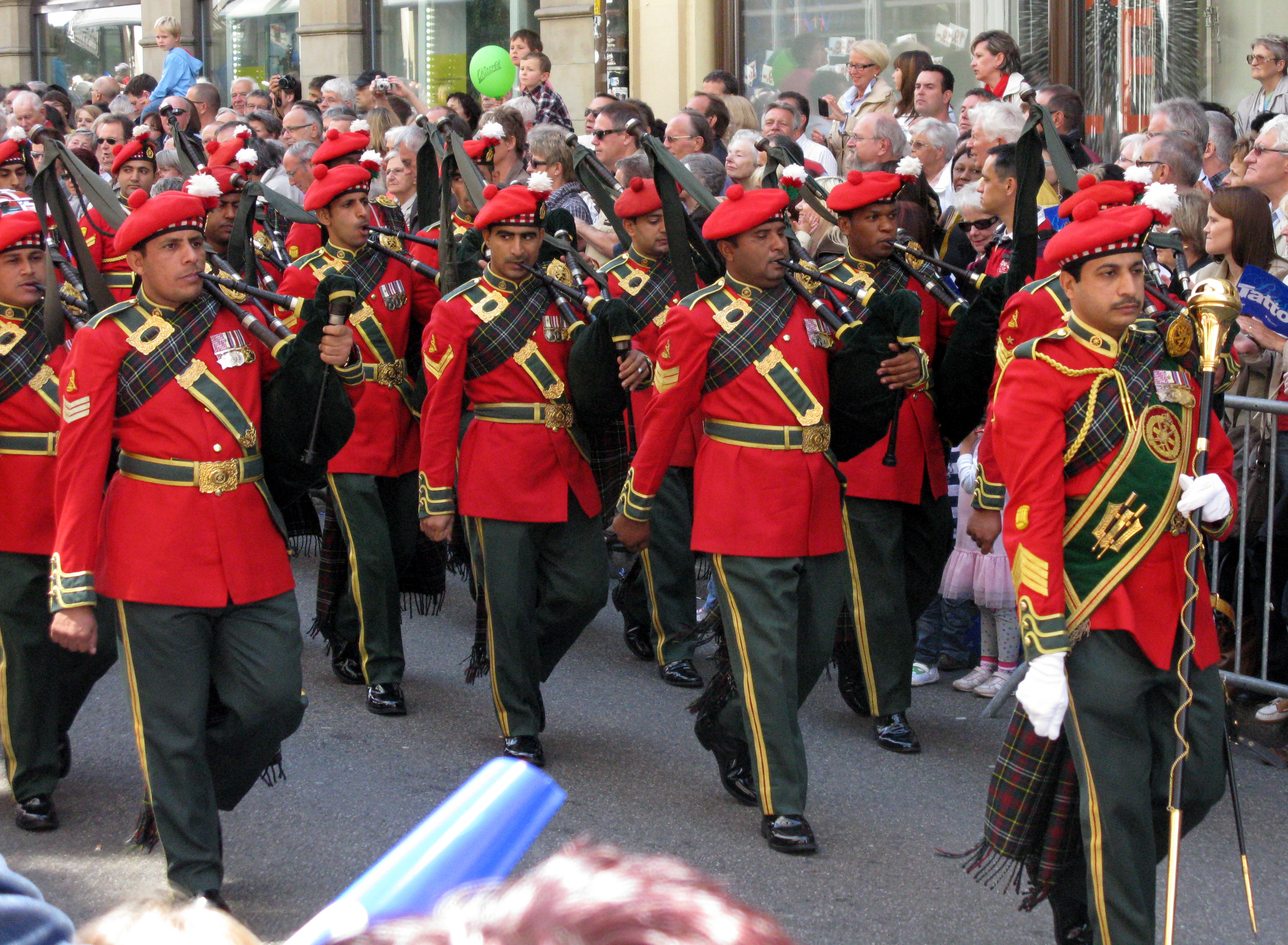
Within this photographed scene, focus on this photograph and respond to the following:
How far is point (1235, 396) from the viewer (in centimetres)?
575

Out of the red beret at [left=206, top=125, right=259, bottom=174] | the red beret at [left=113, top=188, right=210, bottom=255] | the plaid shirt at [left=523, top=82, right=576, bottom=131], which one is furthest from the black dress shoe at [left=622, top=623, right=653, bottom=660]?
the plaid shirt at [left=523, top=82, right=576, bottom=131]


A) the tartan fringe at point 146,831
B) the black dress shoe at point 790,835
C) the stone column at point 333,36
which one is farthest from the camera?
the stone column at point 333,36

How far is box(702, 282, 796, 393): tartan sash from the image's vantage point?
515 cm

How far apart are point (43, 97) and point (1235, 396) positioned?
42.8ft

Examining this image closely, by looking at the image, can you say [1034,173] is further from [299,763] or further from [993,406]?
[299,763]

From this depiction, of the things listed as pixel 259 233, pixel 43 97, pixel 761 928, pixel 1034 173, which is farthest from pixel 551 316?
pixel 43 97

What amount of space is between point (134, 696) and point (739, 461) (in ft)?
6.33

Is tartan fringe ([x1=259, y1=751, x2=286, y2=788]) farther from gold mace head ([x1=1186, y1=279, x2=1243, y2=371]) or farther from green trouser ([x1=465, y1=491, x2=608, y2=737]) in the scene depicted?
gold mace head ([x1=1186, y1=279, x2=1243, y2=371])

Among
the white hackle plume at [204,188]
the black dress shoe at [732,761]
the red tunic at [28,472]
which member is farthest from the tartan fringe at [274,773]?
the white hackle plume at [204,188]

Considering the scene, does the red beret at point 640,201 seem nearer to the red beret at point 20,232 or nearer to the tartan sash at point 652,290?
the tartan sash at point 652,290

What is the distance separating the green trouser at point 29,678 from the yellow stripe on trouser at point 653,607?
2.29m

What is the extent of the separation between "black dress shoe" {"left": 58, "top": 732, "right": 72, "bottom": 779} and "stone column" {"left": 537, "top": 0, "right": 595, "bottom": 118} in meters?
9.03

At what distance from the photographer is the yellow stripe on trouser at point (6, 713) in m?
5.38

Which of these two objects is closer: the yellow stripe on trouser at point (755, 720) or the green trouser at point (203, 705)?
the green trouser at point (203, 705)
